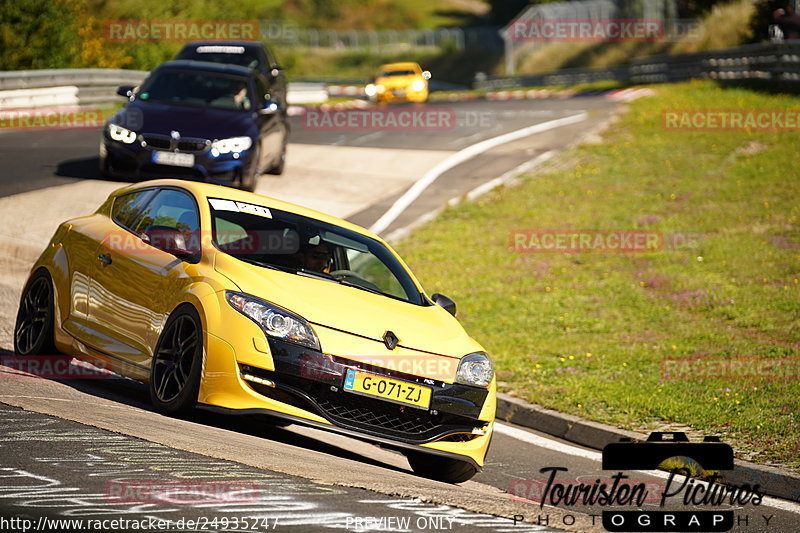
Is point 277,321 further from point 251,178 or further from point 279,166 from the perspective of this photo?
point 279,166

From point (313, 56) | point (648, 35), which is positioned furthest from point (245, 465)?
point (313, 56)

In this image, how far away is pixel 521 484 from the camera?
7844 millimetres

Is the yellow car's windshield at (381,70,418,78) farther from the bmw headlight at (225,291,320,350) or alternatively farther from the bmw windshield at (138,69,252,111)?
the bmw headlight at (225,291,320,350)

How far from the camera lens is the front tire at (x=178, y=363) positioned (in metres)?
6.86

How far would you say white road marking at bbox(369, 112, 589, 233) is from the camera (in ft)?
58.9

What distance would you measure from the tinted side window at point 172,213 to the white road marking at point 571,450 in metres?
3.46

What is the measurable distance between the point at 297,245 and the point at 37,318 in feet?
7.23

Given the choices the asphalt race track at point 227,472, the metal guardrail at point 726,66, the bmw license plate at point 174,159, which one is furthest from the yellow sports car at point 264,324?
the metal guardrail at point 726,66

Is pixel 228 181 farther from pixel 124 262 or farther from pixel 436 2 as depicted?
pixel 436 2

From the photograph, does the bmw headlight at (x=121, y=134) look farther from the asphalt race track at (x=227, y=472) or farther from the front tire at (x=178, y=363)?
the front tire at (x=178, y=363)

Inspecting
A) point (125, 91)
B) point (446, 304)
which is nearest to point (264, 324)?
point (446, 304)

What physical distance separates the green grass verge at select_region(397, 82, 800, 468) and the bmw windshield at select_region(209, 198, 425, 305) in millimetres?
2628

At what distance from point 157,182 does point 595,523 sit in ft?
14.1

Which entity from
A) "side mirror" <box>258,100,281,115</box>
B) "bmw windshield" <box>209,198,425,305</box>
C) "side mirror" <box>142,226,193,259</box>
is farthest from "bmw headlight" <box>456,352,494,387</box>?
"side mirror" <box>258,100,281,115</box>
